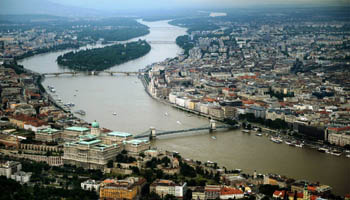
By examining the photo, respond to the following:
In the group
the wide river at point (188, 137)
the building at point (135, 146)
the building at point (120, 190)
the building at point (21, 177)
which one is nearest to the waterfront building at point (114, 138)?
the building at point (135, 146)

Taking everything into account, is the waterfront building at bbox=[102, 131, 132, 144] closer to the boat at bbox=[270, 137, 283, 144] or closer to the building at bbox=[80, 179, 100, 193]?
the building at bbox=[80, 179, 100, 193]

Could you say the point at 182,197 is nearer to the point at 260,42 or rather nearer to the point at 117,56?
the point at 117,56

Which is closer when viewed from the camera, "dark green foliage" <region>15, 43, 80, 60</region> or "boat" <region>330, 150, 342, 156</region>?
"boat" <region>330, 150, 342, 156</region>

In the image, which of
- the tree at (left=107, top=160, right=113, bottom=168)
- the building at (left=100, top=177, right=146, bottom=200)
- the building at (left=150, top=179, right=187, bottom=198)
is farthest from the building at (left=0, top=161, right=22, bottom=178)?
the building at (left=150, top=179, right=187, bottom=198)

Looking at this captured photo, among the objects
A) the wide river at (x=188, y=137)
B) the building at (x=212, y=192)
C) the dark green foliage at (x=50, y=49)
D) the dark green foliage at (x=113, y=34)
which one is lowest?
the dark green foliage at (x=113, y=34)

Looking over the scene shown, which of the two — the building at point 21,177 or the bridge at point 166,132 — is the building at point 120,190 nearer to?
the building at point 21,177

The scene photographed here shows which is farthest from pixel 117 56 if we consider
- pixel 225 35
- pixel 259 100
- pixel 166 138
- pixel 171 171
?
pixel 171 171
